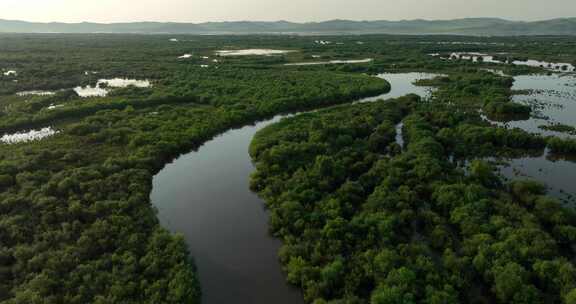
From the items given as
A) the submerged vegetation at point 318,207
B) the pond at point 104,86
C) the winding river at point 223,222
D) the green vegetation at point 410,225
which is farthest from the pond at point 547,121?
the pond at point 104,86

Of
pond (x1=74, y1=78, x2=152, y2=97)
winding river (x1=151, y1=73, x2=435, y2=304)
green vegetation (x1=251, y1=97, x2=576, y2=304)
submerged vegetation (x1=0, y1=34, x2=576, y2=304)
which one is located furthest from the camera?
pond (x1=74, y1=78, x2=152, y2=97)

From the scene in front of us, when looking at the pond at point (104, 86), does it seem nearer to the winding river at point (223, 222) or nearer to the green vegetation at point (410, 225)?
the winding river at point (223, 222)

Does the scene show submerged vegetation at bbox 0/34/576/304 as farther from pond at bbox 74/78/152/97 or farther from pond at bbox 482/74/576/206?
pond at bbox 74/78/152/97

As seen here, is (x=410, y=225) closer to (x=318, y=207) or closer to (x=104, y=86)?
(x=318, y=207)

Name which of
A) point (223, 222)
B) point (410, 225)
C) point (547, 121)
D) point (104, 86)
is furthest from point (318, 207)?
point (104, 86)

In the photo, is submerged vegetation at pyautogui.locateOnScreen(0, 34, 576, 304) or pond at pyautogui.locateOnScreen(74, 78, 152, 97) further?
pond at pyautogui.locateOnScreen(74, 78, 152, 97)

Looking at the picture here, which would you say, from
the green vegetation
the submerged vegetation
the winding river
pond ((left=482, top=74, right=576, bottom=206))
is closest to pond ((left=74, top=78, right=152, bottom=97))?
the submerged vegetation

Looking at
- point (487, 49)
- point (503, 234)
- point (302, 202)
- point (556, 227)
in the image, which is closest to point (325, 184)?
point (302, 202)
